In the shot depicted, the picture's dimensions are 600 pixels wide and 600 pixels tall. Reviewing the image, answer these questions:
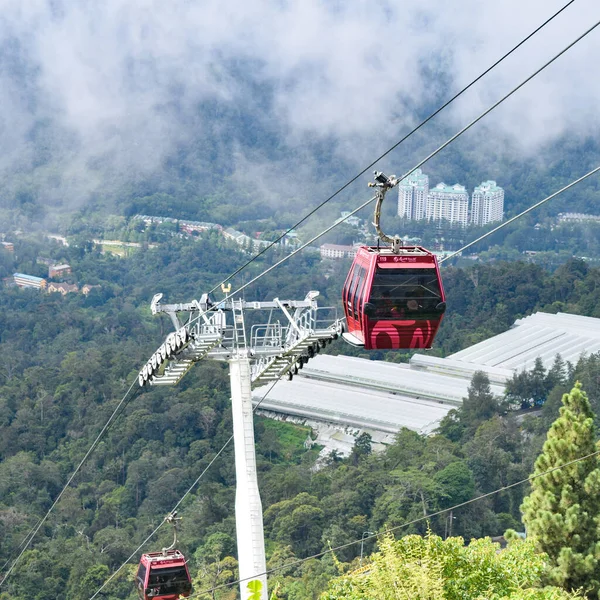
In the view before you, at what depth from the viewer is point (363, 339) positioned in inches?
497

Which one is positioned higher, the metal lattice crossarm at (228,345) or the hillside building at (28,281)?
the hillside building at (28,281)

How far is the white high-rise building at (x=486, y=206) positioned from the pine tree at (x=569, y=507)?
107395 millimetres

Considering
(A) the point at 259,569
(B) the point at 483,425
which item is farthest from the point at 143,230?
(A) the point at 259,569

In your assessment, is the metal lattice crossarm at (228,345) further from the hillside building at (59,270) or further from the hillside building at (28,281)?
the hillside building at (59,270)

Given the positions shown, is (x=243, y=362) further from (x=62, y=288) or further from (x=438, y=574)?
(x=62, y=288)

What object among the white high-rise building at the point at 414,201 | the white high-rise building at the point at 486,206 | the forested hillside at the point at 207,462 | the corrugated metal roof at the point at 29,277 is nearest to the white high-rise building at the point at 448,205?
the white high-rise building at the point at 414,201

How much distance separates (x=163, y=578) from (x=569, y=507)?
23.2 ft

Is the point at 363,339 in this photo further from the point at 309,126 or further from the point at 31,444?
the point at 309,126

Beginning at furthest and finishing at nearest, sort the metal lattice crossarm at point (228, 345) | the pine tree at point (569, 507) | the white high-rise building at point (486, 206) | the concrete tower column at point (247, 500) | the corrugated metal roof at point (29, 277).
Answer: the white high-rise building at point (486, 206) < the corrugated metal roof at point (29, 277) < the pine tree at point (569, 507) < the metal lattice crossarm at point (228, 345) < the concrete tower column at point (247, 500)

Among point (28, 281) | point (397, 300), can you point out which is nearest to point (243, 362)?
point (397, 300)

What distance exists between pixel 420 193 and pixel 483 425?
86648mm

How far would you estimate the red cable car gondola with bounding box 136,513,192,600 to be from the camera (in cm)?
1783

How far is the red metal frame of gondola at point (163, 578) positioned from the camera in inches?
702

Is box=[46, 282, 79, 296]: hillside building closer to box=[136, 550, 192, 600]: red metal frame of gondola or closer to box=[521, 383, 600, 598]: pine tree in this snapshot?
box=[521, 383, 600, 598]: pine tree
